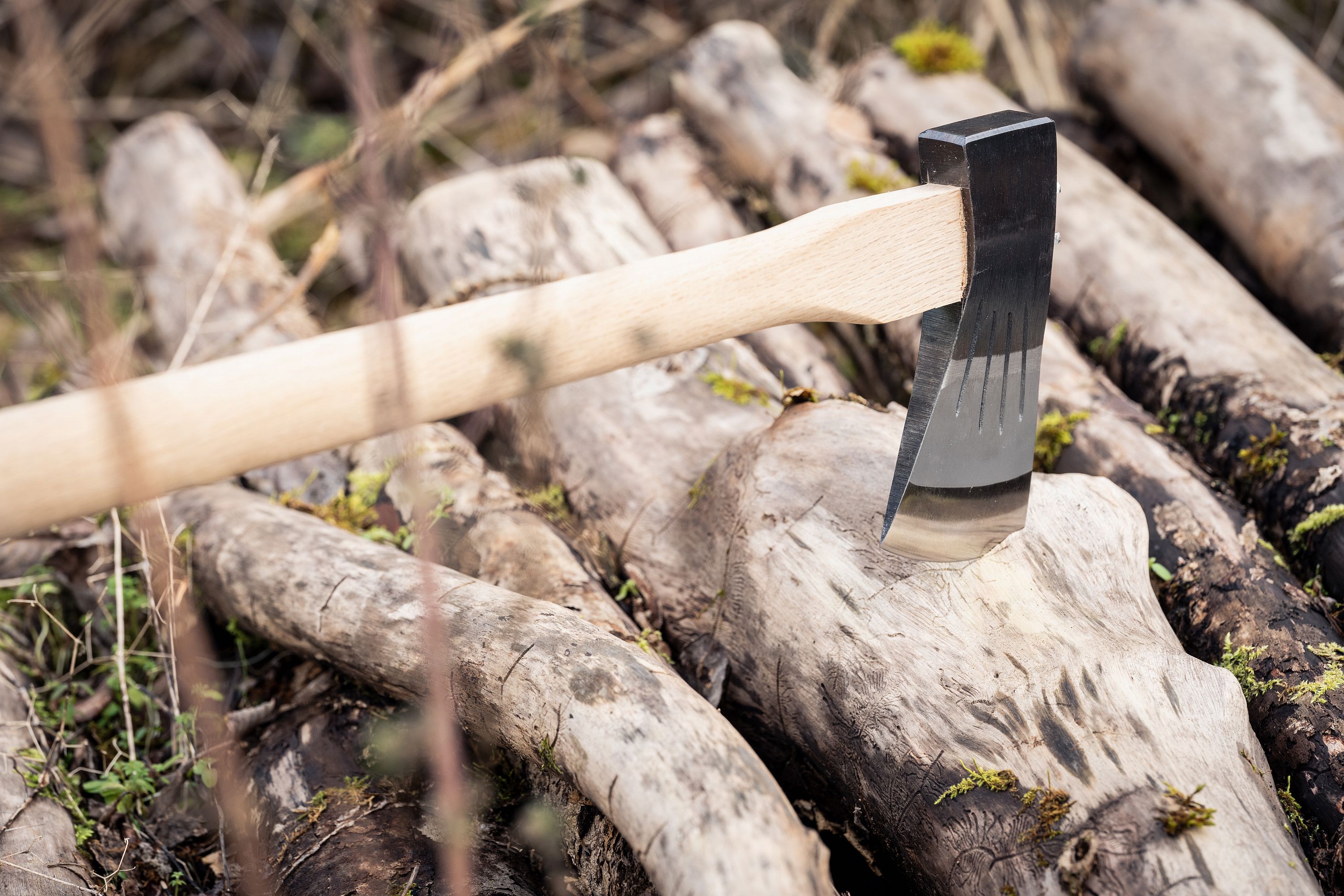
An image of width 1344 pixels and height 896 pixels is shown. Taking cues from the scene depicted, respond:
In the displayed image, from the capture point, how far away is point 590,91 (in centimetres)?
498

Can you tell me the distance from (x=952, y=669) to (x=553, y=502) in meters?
1.37

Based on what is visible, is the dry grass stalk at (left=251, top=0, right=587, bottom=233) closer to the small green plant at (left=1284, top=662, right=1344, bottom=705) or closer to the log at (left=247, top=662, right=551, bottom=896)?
the log at (left=247, top=662, right=551, bottom=896)

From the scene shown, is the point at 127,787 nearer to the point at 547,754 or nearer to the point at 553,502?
the point at 547,754

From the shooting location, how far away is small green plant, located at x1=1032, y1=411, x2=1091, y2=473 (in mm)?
2605

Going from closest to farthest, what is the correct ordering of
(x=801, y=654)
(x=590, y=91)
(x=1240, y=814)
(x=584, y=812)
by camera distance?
(x=1240, y=814), (x=584, y=812), (x=801, y=654), (x=590, y=91)

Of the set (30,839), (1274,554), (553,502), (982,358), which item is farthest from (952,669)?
(30,839)

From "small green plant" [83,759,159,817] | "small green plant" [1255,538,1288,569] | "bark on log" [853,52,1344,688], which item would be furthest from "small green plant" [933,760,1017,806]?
"small green plant" [83,759,159,817]

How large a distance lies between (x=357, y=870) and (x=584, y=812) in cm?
50

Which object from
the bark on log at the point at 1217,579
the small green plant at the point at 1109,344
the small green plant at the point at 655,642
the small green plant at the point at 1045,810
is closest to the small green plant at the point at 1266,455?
the bark on log at the point at 1217,579

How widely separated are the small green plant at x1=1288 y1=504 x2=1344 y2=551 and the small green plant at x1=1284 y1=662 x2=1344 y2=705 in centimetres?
47

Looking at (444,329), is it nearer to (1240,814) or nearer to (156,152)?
(1240,814)

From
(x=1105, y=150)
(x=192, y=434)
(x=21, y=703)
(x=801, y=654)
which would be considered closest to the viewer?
(x=192, y=434)

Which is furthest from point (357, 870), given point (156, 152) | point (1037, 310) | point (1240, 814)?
point (156, 152)

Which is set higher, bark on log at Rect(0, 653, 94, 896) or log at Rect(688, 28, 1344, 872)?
log at Rect(688, 28, 1344, 872)
